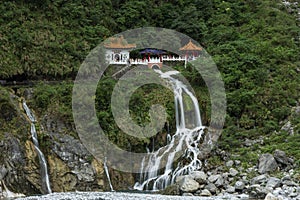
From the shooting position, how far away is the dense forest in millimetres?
30109

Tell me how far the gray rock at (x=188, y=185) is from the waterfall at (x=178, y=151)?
207 cm

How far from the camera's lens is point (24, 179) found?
25094mm

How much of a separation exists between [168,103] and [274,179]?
32.2 feet

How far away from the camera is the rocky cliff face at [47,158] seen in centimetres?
2506

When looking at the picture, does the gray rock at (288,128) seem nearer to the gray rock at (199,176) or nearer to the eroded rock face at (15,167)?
the gray rock at (199,176)

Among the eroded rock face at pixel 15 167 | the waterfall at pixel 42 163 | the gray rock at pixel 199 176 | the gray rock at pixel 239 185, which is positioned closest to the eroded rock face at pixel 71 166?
the waterfall at pixel 42 163

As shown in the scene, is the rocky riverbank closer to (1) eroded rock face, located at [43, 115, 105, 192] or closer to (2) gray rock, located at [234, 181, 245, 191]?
(2) gray rock, located at [234, 181, 245, 191]

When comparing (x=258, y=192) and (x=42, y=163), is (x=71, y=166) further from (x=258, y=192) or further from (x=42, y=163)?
(x=258, y=192)

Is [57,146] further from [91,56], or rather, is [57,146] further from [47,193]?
[91,56]

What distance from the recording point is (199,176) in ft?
84.0

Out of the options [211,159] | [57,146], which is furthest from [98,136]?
[211,159]

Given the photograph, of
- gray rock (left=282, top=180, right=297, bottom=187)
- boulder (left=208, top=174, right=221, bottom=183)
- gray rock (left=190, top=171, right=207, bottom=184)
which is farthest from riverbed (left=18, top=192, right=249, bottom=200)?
gray rock (left=282, top=180, right=297, bottom=187)

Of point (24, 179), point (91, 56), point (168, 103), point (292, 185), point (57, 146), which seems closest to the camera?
point (292, 185)

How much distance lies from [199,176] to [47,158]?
7.63 meters
